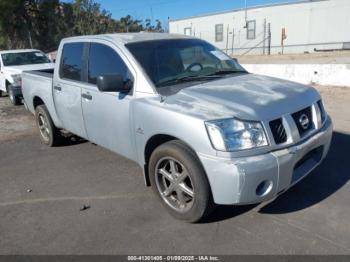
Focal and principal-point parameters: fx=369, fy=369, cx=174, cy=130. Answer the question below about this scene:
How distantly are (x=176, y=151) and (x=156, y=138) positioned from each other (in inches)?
17.4

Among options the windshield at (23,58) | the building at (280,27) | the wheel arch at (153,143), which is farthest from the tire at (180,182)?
the building at (280,27)

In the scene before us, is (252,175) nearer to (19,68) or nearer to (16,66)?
(19,68)

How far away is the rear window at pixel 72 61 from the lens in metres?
5.10

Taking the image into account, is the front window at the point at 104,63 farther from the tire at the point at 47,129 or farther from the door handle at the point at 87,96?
the tire at the point at 47,129

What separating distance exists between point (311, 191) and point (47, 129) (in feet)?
14.6

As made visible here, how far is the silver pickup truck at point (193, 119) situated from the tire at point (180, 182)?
0.03 ft

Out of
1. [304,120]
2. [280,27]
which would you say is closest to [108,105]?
[304,120]

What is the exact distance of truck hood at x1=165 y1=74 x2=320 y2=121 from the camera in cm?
326

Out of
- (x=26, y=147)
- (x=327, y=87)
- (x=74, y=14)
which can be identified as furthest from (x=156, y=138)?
(x=74, y=14)

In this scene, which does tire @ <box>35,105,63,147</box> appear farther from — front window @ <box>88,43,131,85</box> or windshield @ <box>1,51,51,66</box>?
windshield @ <box>1,51,51,66</box>

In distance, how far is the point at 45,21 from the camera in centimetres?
3291

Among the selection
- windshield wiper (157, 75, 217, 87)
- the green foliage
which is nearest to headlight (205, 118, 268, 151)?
windshield wiper (157, 75, 217, 87)

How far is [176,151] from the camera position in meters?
3.42

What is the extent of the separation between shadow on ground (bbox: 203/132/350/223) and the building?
80.7ft
